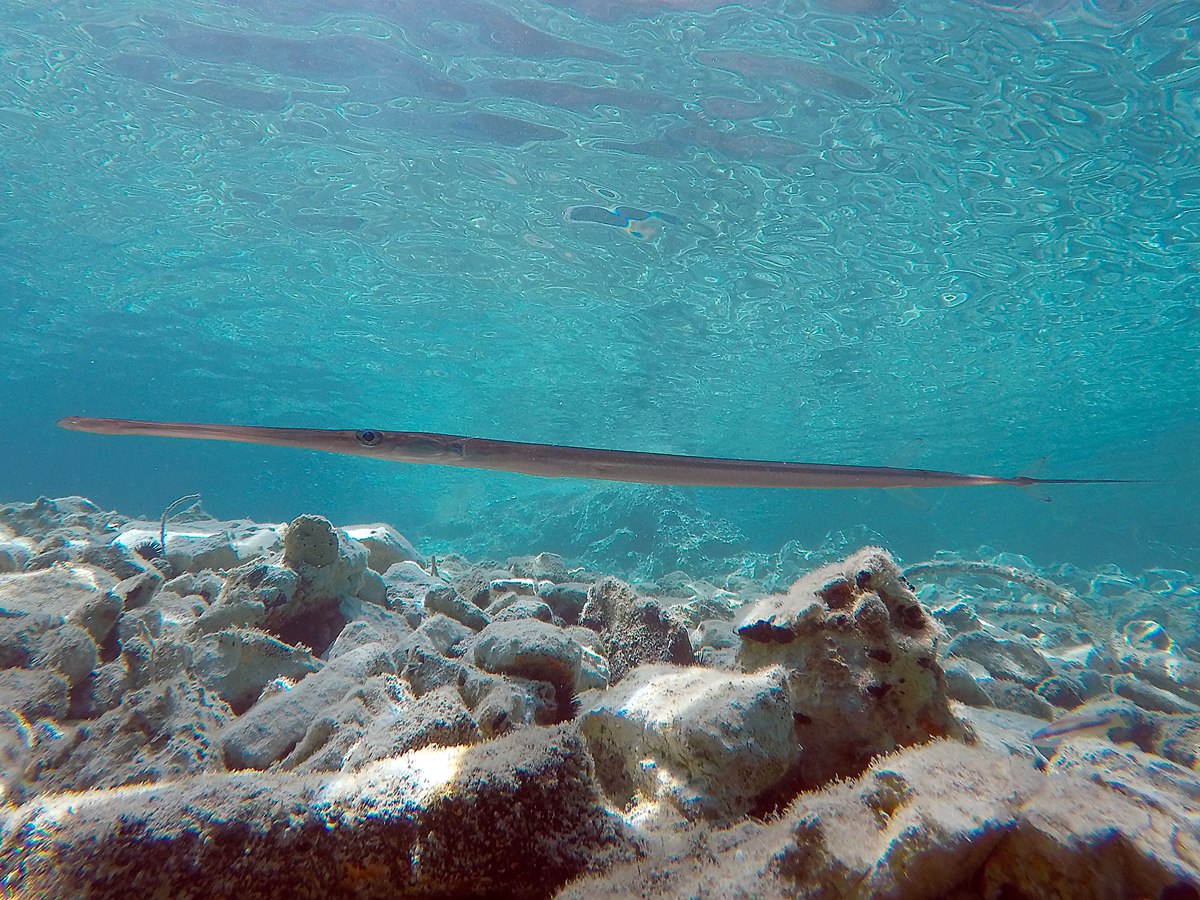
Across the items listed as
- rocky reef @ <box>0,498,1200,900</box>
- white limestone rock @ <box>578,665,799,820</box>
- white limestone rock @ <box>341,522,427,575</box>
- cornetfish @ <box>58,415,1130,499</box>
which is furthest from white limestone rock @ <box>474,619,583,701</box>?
white limestone rock @ <box>341,522,427,575</box>

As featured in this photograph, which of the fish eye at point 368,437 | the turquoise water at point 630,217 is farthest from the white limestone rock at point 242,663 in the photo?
the turquoise water at point 630,217

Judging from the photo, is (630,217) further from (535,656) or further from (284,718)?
(284,718)

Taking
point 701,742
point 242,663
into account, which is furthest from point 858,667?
point 242,663

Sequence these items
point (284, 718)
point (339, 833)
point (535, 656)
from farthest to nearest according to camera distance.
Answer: point (535, 656), point (284, 718), point (339, 833)

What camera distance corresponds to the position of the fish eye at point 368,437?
2.64 meters

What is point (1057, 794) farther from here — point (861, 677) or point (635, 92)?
point (635, 92)

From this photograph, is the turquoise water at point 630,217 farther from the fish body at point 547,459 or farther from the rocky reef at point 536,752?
the rocky reef at point 536,752

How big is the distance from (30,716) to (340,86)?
13.2 metres

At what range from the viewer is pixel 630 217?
45.9ft

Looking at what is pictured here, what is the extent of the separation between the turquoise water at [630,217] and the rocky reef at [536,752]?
2.58 meters

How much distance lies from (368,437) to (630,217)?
1307 cm

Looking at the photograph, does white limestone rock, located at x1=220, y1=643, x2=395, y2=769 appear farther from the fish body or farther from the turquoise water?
the turquoise water

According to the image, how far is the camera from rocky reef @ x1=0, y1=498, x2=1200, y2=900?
3.43 ft

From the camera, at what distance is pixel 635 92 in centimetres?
1068
